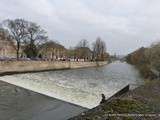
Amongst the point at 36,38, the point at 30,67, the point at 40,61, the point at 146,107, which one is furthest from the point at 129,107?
the point at 36,38

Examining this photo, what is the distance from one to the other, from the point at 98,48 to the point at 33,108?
10719 centimetres

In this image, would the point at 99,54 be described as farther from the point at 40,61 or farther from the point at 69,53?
the point at 40,61

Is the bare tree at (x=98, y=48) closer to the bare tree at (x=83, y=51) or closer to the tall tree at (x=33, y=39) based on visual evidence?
the bare tree at (x=83, y=51)

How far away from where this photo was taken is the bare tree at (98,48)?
124 meters

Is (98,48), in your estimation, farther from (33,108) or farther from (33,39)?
(33,108)

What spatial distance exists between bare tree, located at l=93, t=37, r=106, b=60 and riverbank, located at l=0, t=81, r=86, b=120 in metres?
99.6

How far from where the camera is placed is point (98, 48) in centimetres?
12544

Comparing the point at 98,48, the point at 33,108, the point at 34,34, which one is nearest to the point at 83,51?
the point at 98,48

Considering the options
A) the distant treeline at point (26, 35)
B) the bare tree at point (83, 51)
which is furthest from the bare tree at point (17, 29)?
the bare tree at point (83, 51)

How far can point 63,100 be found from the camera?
2219cm

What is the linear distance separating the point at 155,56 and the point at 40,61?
27188 mm

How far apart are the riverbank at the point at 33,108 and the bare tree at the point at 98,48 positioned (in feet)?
327

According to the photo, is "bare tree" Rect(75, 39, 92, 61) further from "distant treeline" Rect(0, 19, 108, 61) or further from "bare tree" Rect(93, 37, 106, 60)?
"distant treeline" Rect(0, 19, 108, 61)

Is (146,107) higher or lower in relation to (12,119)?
higher
